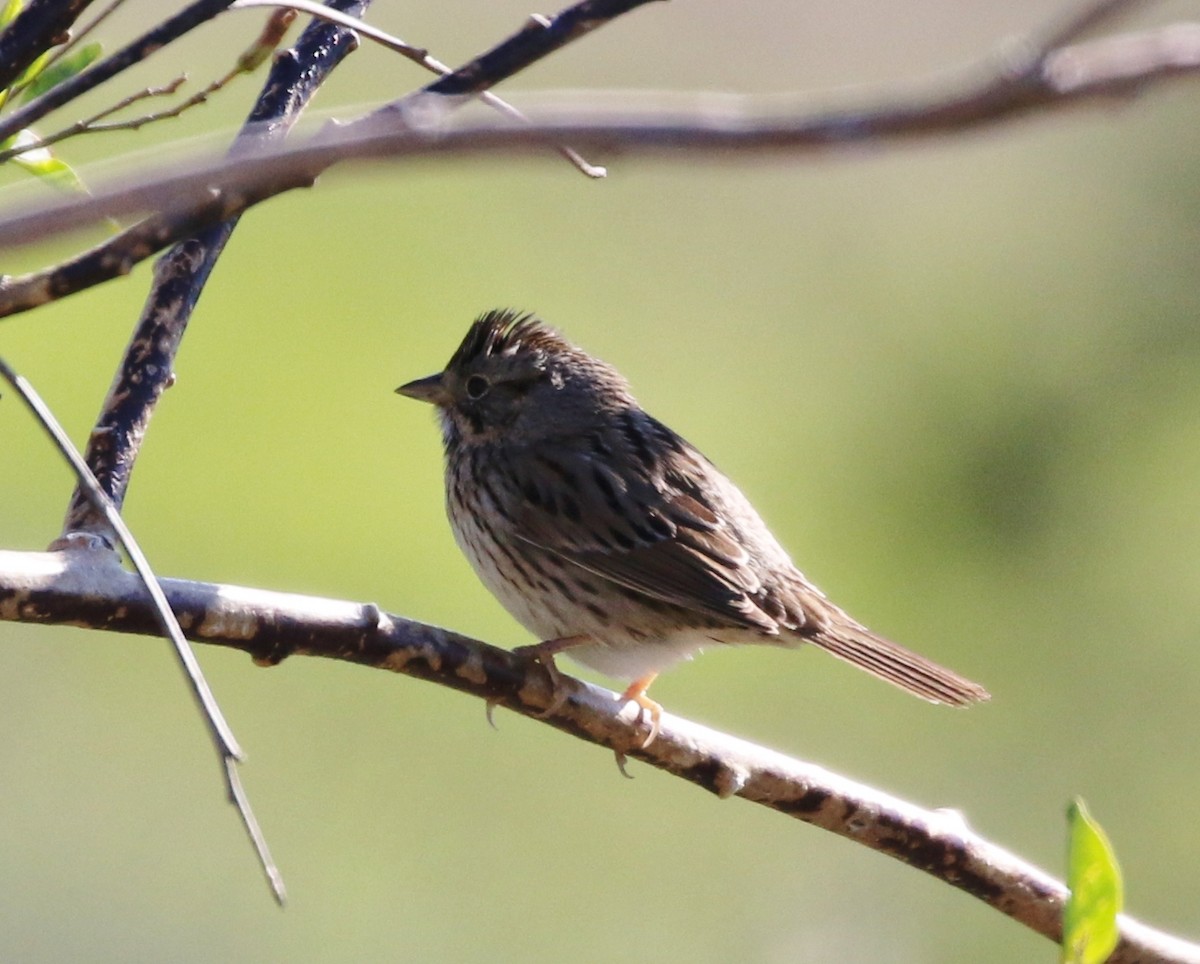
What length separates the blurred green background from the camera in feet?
21.9

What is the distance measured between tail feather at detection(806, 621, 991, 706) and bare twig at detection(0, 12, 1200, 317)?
121 inches

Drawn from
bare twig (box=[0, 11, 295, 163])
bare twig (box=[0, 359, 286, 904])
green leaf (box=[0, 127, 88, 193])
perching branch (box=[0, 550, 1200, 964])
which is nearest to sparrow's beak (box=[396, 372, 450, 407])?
perching branch (box=[0, 550, 1200, 964])

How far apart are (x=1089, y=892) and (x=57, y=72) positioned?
162 centimetres

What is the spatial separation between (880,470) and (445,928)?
471cm

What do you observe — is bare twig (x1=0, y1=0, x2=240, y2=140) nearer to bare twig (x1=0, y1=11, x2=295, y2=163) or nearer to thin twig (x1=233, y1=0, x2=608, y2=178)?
thin twig (x1=233, y1=0, x2=608, y2=178)

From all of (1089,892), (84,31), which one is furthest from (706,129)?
(84,31)

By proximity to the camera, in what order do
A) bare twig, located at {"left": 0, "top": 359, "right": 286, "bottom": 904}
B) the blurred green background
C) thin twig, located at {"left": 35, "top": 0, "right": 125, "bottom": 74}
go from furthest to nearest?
the blurred green background < thin twig, located at {"left": 35, "top": 0, "right": 125, "bottom": 74} < bare twig, located at {"left": 0, "top": 359, "right": 286, "bottom": 904}

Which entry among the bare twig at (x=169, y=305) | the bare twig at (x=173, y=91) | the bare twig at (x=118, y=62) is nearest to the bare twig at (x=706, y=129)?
the bare twig at (x=118, y=62)

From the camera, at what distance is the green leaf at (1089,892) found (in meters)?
1.53

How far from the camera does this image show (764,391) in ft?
37.0

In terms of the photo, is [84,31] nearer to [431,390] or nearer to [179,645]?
[179,645]

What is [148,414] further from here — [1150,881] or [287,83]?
[1150,881]

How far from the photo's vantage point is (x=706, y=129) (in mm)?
843

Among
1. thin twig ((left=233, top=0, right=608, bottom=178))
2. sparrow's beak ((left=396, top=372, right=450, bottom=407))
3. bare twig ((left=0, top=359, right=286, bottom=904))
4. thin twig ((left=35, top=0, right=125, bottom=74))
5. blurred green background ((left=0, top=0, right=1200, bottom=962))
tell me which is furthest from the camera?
blurred green background ((left=0, top=0, right=1200, bottom=962))
